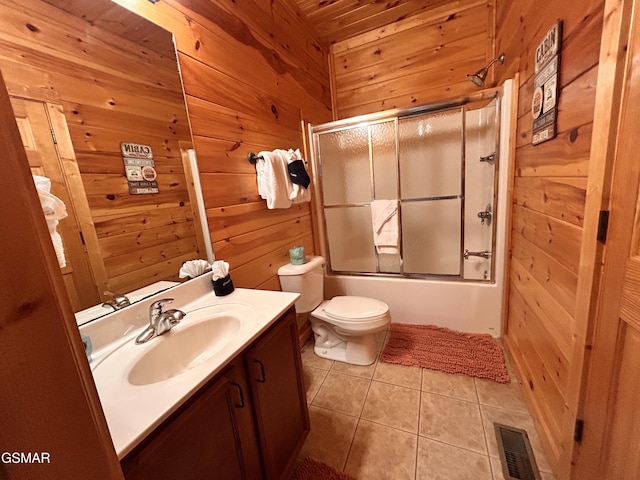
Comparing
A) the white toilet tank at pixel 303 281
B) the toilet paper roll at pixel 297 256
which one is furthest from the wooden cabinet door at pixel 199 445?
the toilet paper roll at pixel 297 256

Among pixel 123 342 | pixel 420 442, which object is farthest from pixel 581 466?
pixel 123 342

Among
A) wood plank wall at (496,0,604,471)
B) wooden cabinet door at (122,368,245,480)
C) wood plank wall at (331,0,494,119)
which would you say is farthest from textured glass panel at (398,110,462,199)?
wooden cabinet door at (122,368,245,480)

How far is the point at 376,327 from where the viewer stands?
168 centimetres

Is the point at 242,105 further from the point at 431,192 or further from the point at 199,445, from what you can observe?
the point at 431,192

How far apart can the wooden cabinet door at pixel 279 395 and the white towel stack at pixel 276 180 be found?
78 cm

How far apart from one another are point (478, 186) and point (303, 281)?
63.8 inches

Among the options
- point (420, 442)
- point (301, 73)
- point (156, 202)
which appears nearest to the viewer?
point (156, 202)

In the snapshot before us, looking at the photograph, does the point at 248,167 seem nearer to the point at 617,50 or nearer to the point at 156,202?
the point at 156,202

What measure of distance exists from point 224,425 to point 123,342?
0.49 m

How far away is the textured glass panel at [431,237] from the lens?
7.32 feet

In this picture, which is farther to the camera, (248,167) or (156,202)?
(248,167)

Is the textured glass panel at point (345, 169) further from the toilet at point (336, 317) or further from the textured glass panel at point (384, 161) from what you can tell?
the toilet at point (336, 317)

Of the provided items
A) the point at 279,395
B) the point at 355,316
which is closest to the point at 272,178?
the point at 355,316

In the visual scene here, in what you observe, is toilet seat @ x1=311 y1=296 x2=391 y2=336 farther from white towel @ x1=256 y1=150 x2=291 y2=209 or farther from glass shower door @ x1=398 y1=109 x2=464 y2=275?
white towel @ x1=256 y1=150 x2=291 y2=209
